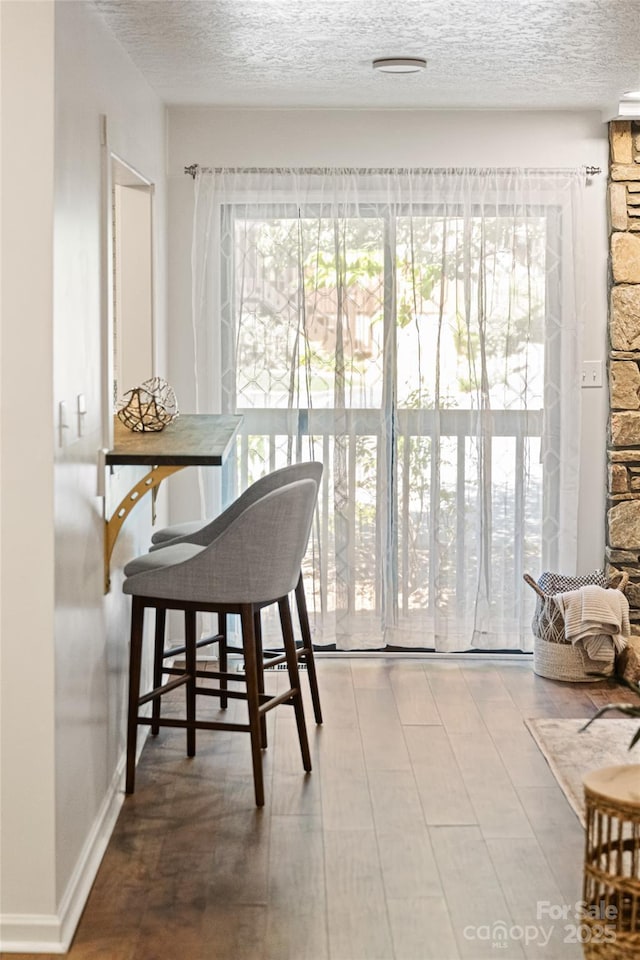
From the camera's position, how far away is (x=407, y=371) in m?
5.19

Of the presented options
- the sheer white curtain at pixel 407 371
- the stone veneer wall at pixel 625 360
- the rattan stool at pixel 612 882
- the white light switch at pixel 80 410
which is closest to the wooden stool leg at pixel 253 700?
the white light switch at pixel 80 410

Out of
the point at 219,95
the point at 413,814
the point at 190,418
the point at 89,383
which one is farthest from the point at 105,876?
the point at 219,95

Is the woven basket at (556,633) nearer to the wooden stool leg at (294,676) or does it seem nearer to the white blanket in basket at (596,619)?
the white blanket in basket at (596,619)

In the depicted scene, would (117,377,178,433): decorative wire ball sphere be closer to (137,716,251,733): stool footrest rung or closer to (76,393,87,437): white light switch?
(76,393,87,437): white light switch

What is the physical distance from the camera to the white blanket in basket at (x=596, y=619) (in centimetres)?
491

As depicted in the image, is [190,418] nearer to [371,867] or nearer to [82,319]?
[82,319]

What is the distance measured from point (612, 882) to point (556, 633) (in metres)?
2.72

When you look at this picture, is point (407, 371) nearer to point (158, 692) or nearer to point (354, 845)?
point (158, 692)

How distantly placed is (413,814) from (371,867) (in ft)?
1.28

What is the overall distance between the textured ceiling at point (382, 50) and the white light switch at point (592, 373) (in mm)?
1095

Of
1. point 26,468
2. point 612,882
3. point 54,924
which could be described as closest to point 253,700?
point 54,924

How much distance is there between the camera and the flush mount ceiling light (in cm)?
412

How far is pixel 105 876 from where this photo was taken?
3221 millimetres

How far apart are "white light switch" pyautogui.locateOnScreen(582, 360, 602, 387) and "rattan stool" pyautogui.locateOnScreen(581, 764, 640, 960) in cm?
296
